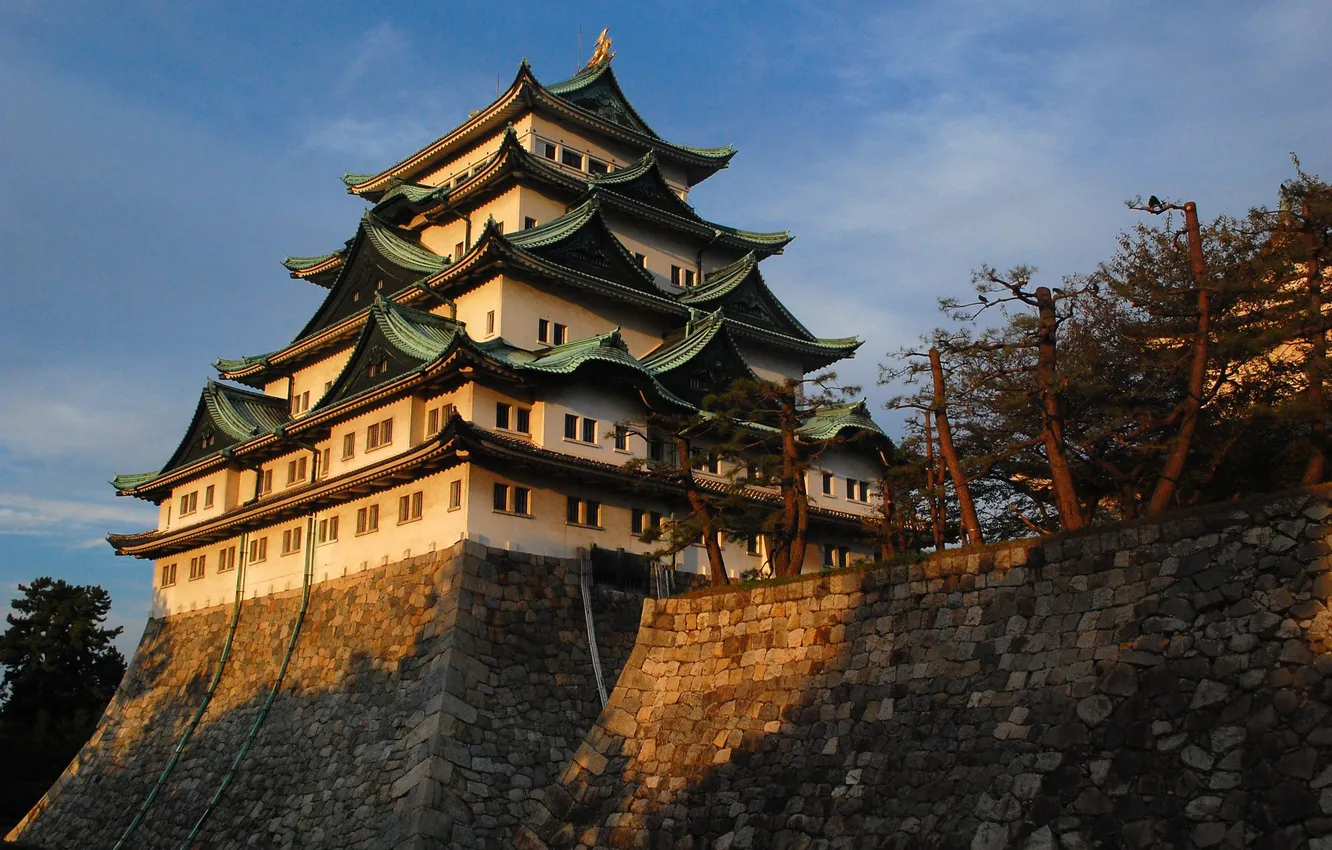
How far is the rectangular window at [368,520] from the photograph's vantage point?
34.7 meters

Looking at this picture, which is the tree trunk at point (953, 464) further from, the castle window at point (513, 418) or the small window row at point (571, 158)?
the small window row at point (571, 158)

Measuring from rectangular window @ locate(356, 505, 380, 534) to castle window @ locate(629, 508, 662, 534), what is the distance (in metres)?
7.02

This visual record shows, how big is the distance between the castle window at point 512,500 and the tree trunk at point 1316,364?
62.5 feet

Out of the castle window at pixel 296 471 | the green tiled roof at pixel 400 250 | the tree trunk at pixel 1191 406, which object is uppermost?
the green tiled roof at pixel 400 250

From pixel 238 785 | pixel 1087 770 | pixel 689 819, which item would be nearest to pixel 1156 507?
pixel 1087 770

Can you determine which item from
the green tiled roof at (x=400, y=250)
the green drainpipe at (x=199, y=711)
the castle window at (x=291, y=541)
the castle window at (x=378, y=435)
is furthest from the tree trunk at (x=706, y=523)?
the green drainpipe at (x=199, y=711)

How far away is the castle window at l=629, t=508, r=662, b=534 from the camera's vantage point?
34.8 m

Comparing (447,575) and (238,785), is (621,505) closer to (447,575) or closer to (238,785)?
(447,575)

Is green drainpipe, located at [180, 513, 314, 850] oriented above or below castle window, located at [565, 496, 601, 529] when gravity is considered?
below

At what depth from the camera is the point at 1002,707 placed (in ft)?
58.1

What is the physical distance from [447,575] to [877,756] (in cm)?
1479

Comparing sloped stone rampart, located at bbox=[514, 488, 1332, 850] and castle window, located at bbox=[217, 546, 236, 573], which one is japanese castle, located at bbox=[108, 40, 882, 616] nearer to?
castle window, located at bbox=[217, 546, 236, 573]

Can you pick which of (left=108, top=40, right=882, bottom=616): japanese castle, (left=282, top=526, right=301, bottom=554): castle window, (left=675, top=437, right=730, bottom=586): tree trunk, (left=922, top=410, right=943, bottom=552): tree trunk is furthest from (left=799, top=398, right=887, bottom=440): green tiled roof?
(left=282, top=526, right=301, bottom=554): castle window

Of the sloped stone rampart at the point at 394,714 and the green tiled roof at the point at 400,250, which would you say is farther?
the green tiled roof at the point at 400,250
